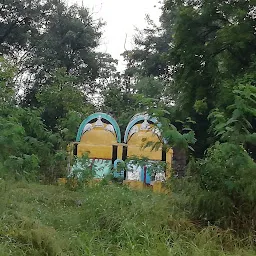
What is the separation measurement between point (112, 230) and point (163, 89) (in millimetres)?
13836

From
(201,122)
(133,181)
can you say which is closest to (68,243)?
(133,181)

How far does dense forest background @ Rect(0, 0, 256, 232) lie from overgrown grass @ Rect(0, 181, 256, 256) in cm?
39

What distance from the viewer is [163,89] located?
18375 millimetres

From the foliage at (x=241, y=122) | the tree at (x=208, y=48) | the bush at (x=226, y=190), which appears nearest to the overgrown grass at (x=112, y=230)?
the bush at (x=226, y=190)

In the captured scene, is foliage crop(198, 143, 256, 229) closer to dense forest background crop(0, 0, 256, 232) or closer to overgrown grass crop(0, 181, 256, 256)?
dense forest background crop(0, 0, 256, 232)

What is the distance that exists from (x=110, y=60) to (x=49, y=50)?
3.68 m

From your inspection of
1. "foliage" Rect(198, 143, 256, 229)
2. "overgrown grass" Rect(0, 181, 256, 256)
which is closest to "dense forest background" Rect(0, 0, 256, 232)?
"foliage" Rect(198, 143, 256, 229)

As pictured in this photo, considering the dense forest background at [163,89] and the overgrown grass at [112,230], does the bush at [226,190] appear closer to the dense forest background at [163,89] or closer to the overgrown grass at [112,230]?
the dense forest background at [163,89]

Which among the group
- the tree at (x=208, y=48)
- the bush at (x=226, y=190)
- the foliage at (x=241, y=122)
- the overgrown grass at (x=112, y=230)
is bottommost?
the overgrown grass at (x=112, y=230)

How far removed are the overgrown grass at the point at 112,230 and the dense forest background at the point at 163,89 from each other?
0.39m

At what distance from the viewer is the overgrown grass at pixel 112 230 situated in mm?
4020

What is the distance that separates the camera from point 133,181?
1072 cm

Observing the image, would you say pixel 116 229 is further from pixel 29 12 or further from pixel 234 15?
pixel 29 12

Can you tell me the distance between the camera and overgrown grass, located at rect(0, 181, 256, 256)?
402 centimetres
